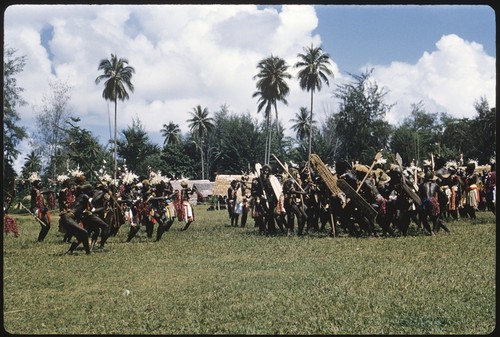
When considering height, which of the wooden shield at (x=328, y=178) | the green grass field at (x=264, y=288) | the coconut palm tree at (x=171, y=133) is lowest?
the green grass field at (x=264, y=288)

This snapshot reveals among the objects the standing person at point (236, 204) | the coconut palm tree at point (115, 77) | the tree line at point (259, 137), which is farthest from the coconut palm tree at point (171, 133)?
the standing person at point (236, 204)

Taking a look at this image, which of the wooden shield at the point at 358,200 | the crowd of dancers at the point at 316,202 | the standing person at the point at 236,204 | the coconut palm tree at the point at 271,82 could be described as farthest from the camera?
the coconut palm tree at the point at 271,82

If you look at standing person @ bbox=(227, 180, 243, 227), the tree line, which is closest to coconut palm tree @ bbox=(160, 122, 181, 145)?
the tree line

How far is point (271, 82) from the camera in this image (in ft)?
200

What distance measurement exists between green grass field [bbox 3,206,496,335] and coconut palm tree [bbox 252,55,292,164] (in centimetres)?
4823

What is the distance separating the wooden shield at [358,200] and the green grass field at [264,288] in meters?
0.97

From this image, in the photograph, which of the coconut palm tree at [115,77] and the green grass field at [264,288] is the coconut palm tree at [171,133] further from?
the green grass field at [264,288]

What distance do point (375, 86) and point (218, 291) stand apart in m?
53.5

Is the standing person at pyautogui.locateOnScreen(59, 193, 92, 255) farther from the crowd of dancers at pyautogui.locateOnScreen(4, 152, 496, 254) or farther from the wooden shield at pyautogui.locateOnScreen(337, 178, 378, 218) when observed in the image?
the wooden shield at pyautogui.locateOnScreen(337, 178, 378, 218)

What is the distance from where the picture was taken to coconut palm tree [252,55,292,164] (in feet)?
199

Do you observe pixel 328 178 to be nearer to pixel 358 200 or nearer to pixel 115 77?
pixel 358 200

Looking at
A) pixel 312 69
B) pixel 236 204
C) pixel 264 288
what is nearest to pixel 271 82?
pixel 312 69

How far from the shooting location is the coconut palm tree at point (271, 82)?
60.5 meters

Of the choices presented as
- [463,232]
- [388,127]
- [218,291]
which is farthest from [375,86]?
[218,291]
